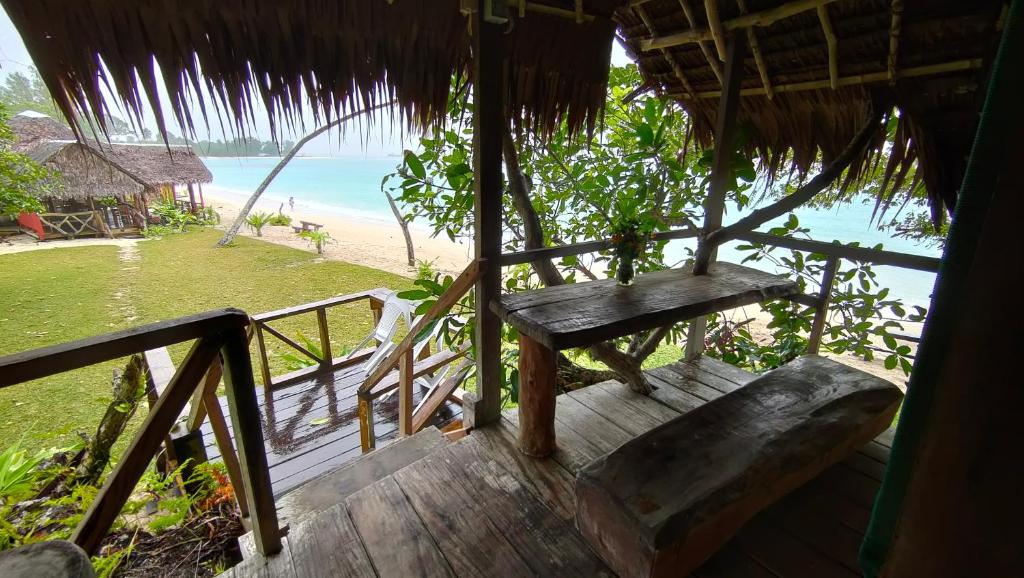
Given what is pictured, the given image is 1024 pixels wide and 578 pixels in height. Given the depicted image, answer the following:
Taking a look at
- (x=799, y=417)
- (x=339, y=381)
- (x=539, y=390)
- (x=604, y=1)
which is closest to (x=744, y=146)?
(x=604, y=1)

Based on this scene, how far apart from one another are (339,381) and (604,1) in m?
4.19

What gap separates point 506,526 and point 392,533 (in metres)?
0.41

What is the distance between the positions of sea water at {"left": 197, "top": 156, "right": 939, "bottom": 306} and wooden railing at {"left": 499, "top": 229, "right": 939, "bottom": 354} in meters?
0.59

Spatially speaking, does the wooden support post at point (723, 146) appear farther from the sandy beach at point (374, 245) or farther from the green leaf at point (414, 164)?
the sandy beach at point (374, 245)

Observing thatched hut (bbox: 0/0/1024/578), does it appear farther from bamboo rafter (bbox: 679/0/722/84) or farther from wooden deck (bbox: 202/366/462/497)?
wooden deck (bbox: 202/366/462/497)

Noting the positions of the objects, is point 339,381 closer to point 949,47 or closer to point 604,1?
point 604,1

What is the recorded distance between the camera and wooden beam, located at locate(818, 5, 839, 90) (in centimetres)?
179

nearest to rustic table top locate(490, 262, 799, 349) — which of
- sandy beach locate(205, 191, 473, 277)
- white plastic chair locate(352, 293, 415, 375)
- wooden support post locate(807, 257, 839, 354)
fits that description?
wooden support post locate(807, 257, 839, 354)

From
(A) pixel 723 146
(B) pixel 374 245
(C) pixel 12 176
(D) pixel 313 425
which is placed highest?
(A) pixel 723 146

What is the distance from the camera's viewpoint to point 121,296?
8.77m

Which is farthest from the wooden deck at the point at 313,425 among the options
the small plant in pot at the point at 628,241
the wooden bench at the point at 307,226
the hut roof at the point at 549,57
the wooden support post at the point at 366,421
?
the wooden bench at the point at 307,226

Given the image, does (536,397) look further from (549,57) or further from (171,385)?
(549,57)

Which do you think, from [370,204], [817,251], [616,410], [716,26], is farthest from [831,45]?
[370,204]

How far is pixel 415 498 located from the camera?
5.51ft
